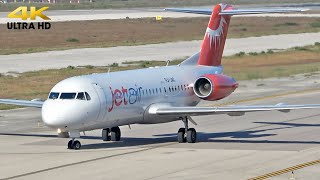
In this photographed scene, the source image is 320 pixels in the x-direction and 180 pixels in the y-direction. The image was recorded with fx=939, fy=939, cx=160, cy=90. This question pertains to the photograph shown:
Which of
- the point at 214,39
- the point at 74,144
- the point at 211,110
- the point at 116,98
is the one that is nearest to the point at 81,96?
the point at 116,98

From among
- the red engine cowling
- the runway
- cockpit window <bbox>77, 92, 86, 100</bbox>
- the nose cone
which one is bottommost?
the runway

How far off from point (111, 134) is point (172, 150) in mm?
3701

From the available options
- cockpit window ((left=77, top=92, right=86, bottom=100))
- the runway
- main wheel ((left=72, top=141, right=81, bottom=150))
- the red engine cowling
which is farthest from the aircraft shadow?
cockpit window ((left=77, top=92, right=86, bottom=100))

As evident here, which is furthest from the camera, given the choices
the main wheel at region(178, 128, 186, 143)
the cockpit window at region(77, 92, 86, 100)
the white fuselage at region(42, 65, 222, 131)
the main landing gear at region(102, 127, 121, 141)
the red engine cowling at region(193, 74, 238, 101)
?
the red engine cowling at region(193, 74, 238, 101)

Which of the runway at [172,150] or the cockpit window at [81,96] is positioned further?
the cockpit window at [81,96]

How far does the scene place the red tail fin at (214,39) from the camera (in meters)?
44.1

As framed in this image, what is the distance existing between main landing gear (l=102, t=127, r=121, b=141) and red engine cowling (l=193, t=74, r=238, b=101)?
4.19m

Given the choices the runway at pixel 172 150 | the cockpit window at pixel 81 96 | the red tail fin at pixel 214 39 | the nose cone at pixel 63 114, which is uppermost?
the red tail fin at pixel 214 39

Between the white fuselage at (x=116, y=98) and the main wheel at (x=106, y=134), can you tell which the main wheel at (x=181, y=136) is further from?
the main wheel at (x=106, y=134)

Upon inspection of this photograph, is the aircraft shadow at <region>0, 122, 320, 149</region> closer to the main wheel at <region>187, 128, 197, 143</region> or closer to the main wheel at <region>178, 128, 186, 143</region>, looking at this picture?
the main wheel at <region>178, 128, 186, 143</region>

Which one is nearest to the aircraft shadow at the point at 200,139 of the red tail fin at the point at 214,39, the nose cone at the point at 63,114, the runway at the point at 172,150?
the runway at the point at 172,150

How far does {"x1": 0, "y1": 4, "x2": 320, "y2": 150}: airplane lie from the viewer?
36344 mm

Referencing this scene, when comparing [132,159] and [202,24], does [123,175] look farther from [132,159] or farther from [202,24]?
[202,24]

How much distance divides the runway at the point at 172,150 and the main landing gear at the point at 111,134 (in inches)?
14.6
